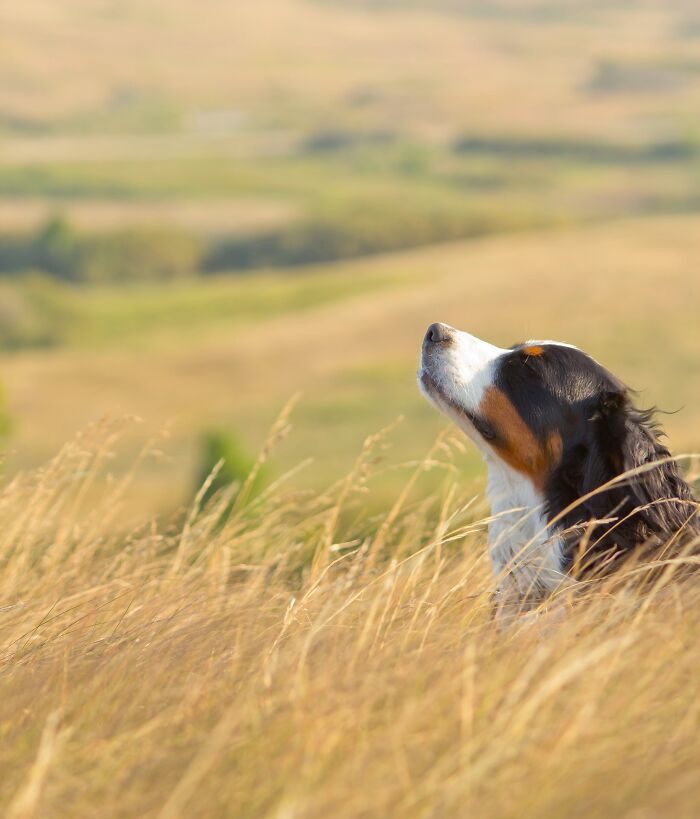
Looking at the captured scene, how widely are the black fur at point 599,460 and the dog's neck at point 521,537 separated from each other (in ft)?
0.17

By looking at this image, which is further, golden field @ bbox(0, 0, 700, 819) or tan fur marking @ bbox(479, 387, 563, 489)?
tan fur marking @ bbox(479, 387, 563, 489)

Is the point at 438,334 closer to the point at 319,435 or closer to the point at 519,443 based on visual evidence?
the point at 519,443

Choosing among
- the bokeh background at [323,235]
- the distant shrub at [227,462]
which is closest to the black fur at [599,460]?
the bokeh background at [323,235]

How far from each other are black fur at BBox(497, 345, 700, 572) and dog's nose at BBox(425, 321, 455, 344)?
0.74 ft

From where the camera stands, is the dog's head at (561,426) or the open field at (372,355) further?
the open field at (372,355)

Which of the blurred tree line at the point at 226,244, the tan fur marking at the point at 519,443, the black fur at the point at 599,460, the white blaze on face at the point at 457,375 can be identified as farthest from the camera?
the blurred tree line at the point at 226,244

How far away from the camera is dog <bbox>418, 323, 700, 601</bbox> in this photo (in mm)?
3598

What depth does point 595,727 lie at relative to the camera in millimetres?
2336

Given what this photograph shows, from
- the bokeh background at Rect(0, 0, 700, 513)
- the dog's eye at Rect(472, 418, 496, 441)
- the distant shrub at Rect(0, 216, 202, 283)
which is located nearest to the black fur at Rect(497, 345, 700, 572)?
the dog's eye at Rect(472, 418, 496, 441)

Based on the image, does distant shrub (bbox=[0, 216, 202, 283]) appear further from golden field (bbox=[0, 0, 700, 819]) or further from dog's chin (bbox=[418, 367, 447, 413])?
dog's chin (bbox=[418, 367, 447, 413])

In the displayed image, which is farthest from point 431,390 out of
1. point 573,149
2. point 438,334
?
point 573,149

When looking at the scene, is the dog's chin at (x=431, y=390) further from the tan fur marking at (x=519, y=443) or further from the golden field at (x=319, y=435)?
the golden field at (x=319, y=435)

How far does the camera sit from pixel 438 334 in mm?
4152

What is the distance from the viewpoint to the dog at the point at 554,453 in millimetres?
3598
